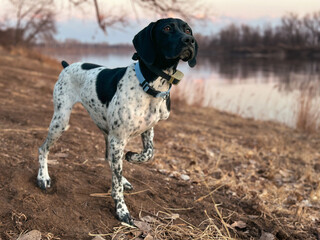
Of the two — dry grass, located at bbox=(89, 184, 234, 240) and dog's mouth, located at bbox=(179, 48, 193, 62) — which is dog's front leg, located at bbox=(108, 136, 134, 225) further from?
dog's mouth, located at bbox=(179, 48, 193, 62)

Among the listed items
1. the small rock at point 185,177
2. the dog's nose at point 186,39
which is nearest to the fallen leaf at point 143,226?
the small rock at point 185,177

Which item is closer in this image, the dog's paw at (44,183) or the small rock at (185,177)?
the dog's paw at (44,183)

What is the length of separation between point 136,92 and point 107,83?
0.46 m

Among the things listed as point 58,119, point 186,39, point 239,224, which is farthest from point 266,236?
point 58,119

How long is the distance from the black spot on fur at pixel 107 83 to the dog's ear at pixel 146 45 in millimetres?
407

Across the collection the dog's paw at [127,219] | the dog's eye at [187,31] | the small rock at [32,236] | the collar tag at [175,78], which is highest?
the dog's eye at [187,31]

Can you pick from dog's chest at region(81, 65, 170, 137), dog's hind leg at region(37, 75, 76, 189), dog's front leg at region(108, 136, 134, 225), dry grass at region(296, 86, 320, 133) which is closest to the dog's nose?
dog's chest at region(81, 65, 170, 137)

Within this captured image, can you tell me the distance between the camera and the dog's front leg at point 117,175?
3.35m

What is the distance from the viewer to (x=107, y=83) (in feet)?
11.5

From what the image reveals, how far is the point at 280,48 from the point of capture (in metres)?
50.5

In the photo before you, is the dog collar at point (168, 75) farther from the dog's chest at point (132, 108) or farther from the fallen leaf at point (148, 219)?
the fallen leaf at point (148, 219)

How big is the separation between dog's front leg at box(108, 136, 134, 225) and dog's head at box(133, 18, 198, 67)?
838 millimetres

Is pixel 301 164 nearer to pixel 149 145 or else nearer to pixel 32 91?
pixel 149 145

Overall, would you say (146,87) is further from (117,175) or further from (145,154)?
(117,175)
